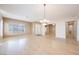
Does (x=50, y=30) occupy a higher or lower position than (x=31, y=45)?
higher

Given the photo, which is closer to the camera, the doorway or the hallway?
the hallway

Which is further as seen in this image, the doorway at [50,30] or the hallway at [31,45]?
the doorway at [50,30]

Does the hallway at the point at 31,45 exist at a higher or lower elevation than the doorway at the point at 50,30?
lower

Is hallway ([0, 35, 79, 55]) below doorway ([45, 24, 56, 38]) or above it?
below
